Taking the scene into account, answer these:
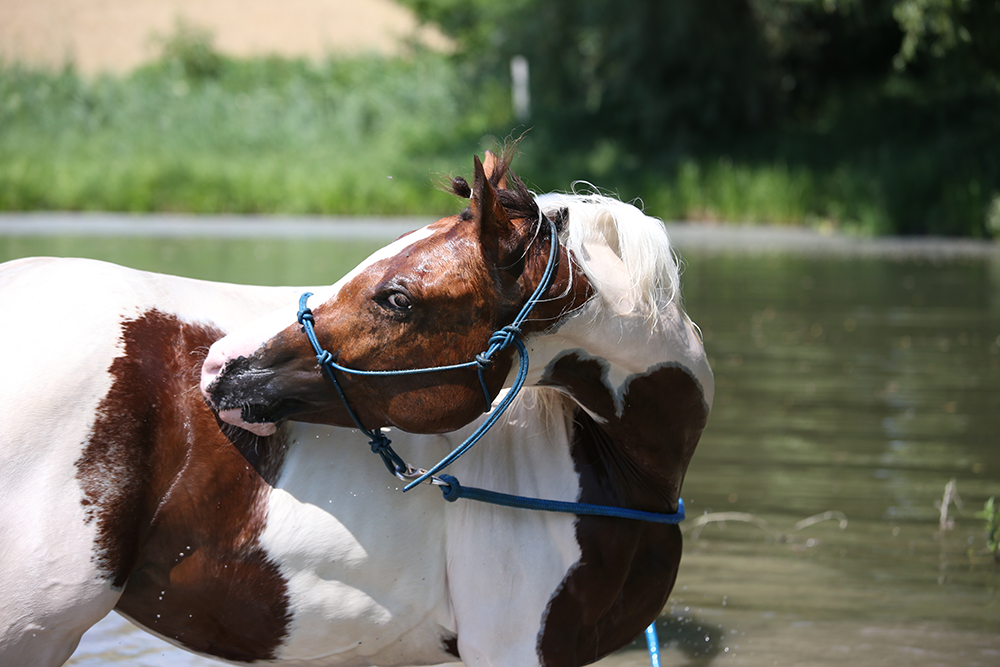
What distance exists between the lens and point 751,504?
4.91m

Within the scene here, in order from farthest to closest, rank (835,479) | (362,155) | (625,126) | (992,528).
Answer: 1. (362,155)
2. (625,126)
3. (835,479)
4. (992,528)

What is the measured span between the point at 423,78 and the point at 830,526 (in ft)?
76.7

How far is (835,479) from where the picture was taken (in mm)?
5195

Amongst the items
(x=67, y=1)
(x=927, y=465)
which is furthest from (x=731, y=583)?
(x=67, y=1)

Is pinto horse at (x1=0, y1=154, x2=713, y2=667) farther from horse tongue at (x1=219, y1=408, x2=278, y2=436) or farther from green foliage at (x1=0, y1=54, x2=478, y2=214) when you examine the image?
green foliage at (x1=0, y1=54, x2=478, y2=214)

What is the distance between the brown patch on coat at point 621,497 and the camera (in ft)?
6.82

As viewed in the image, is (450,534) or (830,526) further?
(830,526)

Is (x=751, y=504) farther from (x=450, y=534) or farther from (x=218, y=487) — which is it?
(x=218, y=487)

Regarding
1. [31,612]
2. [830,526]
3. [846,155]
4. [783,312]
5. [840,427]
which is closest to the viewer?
[31,612]

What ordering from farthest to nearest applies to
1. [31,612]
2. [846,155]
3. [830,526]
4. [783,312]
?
[846,155] < [783,312] < [830,526] < [31,612]

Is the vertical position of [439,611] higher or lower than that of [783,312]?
higher

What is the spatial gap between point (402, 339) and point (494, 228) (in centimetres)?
27

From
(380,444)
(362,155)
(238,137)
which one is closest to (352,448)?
(380,444)

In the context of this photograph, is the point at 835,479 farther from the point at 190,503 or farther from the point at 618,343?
the point at 190,503
